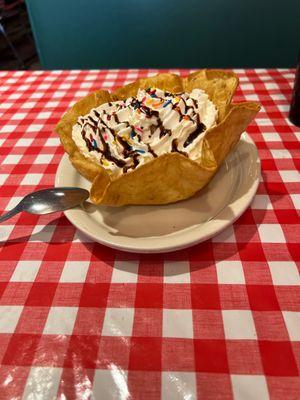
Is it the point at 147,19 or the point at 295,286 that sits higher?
the point at 147,19

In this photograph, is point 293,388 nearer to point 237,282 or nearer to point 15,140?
point 237,282

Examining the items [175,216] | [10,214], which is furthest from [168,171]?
[10,214]

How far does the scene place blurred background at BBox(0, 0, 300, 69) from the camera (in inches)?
75.1

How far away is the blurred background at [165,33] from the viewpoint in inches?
75.1

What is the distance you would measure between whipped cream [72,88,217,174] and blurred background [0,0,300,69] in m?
1.31

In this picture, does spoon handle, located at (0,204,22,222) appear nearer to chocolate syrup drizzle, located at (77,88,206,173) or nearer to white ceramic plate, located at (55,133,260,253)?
white ceramic plate, located at (55,133,260,253)

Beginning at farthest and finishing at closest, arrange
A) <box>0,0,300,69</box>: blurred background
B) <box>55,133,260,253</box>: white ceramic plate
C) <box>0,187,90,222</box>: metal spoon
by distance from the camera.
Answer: <box>0,0,300,69</box>: blurred background
<box>0,187,90,222</box>: metal spoon
<box>55,133,260,253</box>: white ceramic plate

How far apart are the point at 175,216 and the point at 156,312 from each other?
219 millimetres

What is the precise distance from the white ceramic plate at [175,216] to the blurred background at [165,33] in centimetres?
145

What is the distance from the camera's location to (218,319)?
587 mm

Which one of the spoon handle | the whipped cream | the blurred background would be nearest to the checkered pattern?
the spoon handle

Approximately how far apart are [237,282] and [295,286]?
0.35 ft

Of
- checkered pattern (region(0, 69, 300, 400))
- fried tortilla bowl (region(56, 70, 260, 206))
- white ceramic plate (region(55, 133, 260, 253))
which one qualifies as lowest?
checkered pattern (region(0, 69, 300, 400))

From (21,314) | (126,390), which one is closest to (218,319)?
(126,390)
